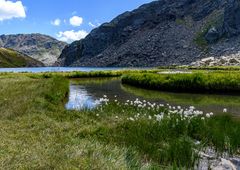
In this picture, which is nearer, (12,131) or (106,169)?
(106,169)

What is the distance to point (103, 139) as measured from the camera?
55.6ft

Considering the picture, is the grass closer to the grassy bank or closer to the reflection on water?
the reflection on water

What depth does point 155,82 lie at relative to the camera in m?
54.9

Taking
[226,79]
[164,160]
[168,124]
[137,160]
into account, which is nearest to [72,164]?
[137,160]

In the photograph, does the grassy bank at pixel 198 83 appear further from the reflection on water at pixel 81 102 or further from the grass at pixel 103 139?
the grass at pixel 103 139

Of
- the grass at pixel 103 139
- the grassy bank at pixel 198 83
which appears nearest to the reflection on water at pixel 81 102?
the grass at pixel 103 139

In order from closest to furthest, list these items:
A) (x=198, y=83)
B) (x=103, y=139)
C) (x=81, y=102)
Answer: (x=103, y=139), (x=81, y=102), (x=198, y=83)

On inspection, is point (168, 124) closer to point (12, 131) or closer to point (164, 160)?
point (164, 160)

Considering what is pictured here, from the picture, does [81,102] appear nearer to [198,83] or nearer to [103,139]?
[198,83]

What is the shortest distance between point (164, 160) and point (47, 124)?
25.6ft

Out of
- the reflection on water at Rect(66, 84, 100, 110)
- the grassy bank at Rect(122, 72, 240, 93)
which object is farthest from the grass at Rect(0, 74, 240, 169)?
the grassy bank at Rect(122, 72, 240, 93)

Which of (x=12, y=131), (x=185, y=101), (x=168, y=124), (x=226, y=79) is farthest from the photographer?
(x=226, y=79)

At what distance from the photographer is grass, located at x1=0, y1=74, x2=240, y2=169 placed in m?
11.9

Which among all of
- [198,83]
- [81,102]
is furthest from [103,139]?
[198,83]
